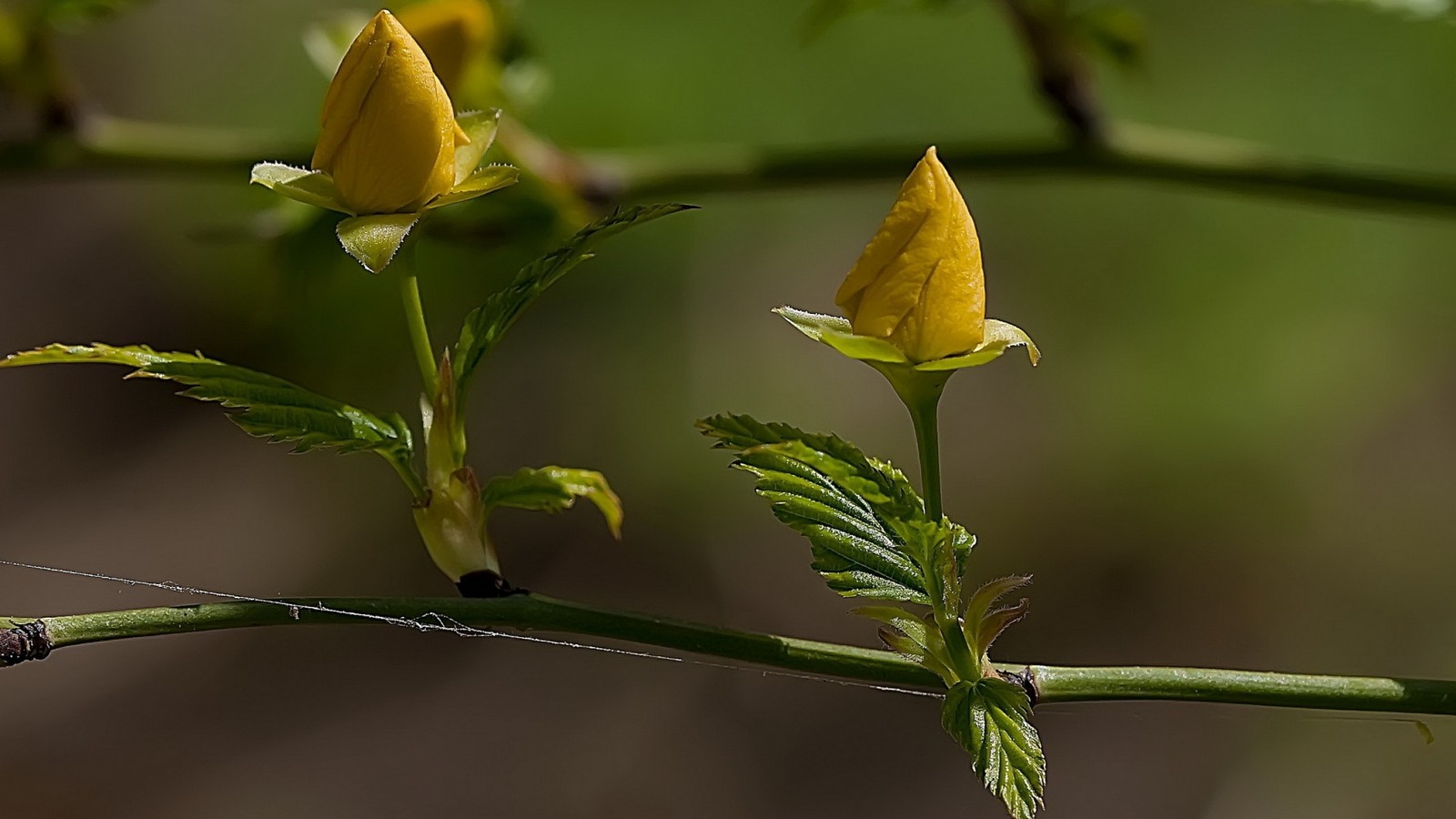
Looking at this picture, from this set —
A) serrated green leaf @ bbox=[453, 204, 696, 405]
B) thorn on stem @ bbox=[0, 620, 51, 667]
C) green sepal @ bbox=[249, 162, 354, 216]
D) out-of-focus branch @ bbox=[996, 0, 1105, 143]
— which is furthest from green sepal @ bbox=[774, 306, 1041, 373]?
out-of-focus branch @ bbox=[996, 0, 1105, 143]

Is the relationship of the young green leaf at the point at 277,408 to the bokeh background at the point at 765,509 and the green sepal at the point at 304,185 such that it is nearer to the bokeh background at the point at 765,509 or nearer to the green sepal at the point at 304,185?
the green sepal at the point at 304,185

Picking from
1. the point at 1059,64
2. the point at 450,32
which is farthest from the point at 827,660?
the point at 1059,64

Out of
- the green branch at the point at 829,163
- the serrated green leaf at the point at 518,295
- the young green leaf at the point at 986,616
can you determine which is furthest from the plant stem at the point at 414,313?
the green branch at the point at 829,163

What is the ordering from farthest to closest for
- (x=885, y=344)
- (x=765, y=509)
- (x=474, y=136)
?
1. (x=765, y=509)
2. (x=474, y=136)
3. (x=885, y=344)

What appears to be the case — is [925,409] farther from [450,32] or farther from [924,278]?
[450,32]

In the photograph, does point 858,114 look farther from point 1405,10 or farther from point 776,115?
point 1405,10

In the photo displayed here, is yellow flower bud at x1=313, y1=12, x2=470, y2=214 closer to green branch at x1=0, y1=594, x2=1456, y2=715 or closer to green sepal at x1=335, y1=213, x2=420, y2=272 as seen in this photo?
green sepal at x1=335, y1=213, x2=420, y2=272
